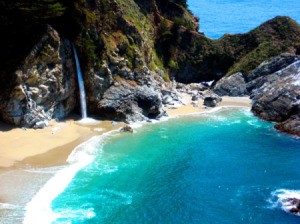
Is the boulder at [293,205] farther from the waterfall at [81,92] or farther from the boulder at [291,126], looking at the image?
the waterfall at [81,92]

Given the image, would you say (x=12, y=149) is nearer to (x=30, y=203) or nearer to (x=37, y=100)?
(x=37, y=100)

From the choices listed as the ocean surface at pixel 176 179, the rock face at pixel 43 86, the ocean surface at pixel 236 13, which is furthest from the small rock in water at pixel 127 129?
the ocean surface at pixel 236 13

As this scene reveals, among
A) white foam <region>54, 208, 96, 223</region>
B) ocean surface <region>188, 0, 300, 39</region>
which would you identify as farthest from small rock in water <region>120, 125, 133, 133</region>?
ocean surface <region>188, 0, 300, 39</region>

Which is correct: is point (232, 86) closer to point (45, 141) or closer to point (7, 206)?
point (45, 141)

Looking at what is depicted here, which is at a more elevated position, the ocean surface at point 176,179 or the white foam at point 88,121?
the white foam at point 88,121

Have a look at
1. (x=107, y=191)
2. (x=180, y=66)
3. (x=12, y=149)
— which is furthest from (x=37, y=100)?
(x=180, y=66)

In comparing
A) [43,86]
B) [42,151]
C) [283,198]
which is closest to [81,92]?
[43,86]
